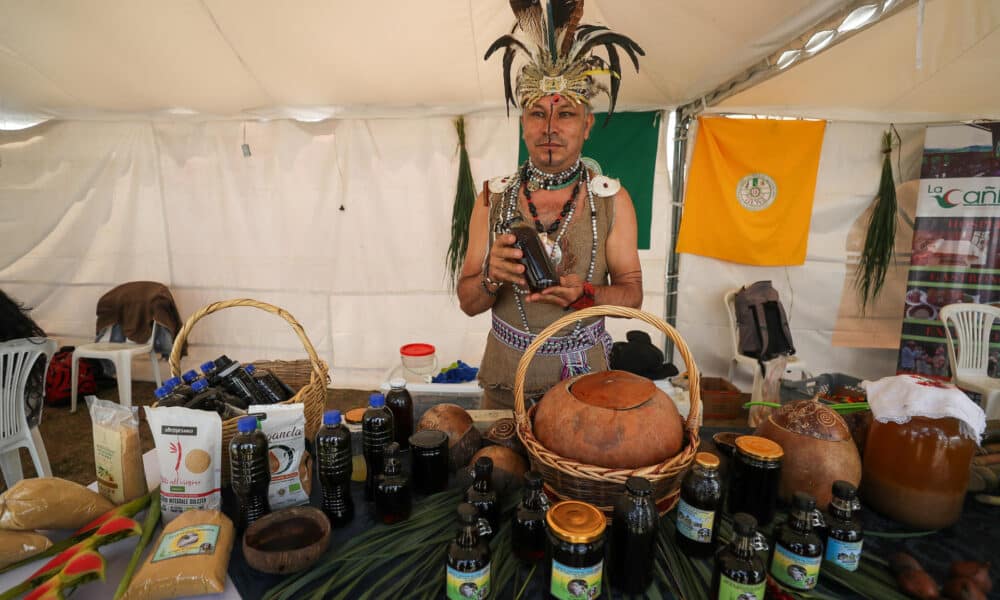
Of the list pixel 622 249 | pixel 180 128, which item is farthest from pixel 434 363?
pixel 180 128

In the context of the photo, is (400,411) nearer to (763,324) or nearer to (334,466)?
(334,466)

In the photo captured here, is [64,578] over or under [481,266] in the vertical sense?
under

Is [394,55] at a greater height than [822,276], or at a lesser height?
greater

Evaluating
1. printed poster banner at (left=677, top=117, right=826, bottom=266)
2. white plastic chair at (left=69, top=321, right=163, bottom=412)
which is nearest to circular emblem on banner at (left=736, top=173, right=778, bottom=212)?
printed poster banner at (left=677, top=117, right=826, bottom=266)

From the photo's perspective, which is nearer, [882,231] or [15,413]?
[15,413]

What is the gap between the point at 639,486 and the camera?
2.65 ft

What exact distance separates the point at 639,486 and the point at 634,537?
10 cm

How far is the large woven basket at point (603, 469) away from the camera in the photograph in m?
0.91

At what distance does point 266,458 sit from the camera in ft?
3.28

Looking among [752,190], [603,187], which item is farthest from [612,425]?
[752,190]

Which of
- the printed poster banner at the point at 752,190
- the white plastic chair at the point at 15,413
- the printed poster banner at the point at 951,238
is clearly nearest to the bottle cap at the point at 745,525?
the white plastic chair at the point at 15,413

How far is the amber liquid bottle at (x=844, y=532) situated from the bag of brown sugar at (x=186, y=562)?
3.76ft

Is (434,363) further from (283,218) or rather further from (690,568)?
(690,568)

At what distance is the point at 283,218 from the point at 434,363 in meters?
2.00
